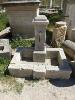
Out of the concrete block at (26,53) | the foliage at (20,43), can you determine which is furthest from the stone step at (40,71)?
the foliage at (20,43)

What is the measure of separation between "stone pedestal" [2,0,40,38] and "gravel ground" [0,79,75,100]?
4052 millimetres

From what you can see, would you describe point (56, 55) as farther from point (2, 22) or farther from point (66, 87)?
point (2, 22)

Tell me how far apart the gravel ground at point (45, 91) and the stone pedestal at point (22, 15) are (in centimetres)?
405

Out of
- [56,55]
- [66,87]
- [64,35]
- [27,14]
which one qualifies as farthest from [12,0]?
[66,87]

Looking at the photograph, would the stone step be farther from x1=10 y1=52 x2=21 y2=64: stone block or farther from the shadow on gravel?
x1=10 y1=52 x2=21 y2=64: stone block

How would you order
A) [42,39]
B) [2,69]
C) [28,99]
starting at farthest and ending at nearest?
[42,39]
[2,69]
[28,99]

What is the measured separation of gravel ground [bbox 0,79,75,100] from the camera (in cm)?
553

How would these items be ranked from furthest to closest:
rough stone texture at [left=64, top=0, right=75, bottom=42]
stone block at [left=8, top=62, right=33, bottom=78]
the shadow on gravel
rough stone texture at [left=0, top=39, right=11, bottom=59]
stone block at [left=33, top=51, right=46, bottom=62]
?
rough stone texture at [left=64, top=0, right=75, bottom=42], rough stone texture at [left=0, top=39, right=11, bottom=59], stone block at [left=33, top=51, right=46, bottom=62], stone block at [left=8, top=62, right=33, bottom=78], the shadow on gravel

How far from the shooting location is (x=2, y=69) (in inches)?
267

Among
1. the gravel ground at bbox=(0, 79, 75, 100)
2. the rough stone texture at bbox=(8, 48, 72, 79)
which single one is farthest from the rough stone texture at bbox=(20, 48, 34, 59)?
the gravel ground at bbox=(0, 79, 75, 100)

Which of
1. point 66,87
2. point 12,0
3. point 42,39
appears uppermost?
point 12,0

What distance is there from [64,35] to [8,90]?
14.5 feet

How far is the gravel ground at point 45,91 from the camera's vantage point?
218 inches

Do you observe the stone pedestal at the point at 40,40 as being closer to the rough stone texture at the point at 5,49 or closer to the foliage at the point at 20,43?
the rough stone texture at the point at 5,49
